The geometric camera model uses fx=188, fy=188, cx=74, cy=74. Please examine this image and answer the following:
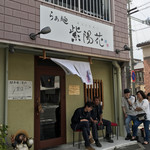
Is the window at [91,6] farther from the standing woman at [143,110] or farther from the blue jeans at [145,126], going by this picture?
the blue jeans at [145,126]

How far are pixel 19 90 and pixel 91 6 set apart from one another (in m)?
3.92

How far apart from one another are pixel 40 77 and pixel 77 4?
276 cm

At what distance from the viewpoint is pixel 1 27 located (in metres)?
4.48

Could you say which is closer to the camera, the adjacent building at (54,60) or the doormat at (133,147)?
the adjacent building at (54,60)

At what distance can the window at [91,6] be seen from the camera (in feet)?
20.0

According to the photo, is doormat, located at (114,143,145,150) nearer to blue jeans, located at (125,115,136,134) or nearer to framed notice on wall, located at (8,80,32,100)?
blue jeans, located at (125,115,136,134)

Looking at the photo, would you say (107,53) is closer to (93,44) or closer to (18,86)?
(93,44)

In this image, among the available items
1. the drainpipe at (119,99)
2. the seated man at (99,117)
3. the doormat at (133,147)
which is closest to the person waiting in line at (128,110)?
the drainpipe at (119,99)

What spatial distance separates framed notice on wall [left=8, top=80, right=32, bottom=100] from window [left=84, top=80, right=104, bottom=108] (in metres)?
2.35

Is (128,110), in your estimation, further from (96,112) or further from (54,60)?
(54,60)

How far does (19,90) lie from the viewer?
558 centimetres

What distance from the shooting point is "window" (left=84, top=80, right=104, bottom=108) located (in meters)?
7.29

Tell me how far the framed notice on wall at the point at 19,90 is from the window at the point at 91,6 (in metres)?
2.62

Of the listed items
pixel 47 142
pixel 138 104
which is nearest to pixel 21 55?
pixel 47 142
